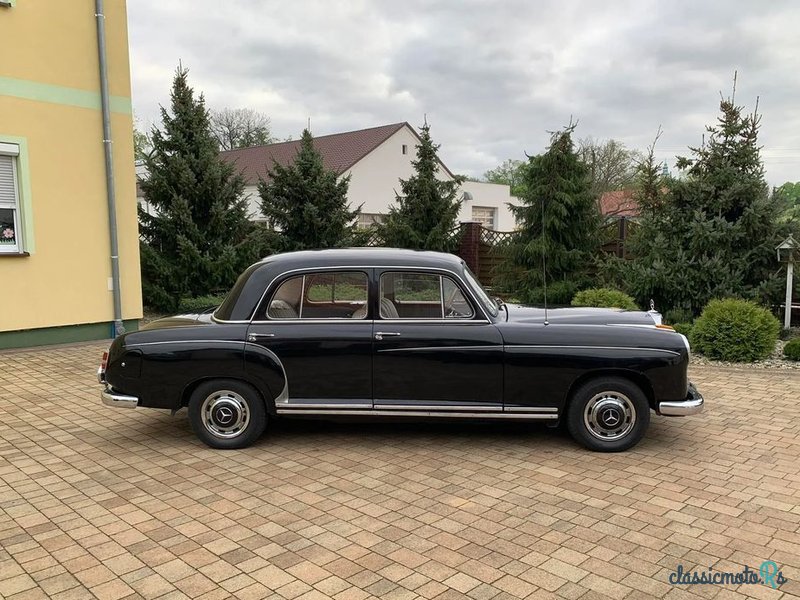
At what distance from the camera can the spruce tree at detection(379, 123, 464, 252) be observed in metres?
15.7

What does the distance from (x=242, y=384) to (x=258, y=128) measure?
2373 inches

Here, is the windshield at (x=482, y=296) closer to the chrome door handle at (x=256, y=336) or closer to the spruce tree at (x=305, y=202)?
the chrome door handle at (x=256, y=336)

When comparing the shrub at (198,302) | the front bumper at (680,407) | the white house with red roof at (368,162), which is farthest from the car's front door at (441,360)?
the white house with red roof at (368,162)

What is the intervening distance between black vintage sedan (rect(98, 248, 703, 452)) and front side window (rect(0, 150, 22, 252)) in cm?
546

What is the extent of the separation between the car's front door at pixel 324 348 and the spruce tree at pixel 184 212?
27.2ft

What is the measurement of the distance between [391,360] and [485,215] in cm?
3590

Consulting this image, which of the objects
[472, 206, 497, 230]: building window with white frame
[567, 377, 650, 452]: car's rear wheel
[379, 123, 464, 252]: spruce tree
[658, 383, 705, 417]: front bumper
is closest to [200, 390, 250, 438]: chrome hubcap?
[567, 377, 650, 452]: car's rear wheel

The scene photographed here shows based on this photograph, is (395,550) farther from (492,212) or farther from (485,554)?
(492,212)

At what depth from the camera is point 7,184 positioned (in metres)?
9.39

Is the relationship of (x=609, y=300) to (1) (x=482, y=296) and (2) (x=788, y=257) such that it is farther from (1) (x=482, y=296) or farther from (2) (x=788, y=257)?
(1) (x=482, y=296)

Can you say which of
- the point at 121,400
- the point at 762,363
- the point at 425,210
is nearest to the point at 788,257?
the point at 762,363

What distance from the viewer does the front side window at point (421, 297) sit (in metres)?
5.28

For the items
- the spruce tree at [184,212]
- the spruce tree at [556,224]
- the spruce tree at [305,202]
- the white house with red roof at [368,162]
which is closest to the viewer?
the spruce tree at [556,224]

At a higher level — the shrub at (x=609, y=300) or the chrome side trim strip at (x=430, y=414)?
the shrub at (x=609, y=300)
